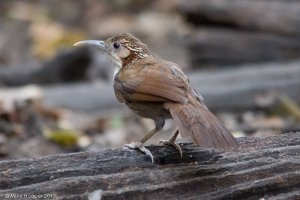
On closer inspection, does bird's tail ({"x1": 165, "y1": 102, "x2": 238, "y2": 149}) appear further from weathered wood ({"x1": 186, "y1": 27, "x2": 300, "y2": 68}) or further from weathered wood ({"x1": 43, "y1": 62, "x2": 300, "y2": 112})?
weathered wood ({"x1": 186, "y1": 27, "x2": 300, "y2": 68})

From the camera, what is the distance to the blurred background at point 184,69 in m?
8.19

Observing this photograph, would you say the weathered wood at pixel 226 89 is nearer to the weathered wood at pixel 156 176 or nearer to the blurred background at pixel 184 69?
the blurred background at pixel 184 69

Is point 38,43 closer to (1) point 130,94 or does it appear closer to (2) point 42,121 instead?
(2) point 42,121

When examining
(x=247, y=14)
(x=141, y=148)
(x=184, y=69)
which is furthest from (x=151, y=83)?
(x=184, y=69)

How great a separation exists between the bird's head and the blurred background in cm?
185

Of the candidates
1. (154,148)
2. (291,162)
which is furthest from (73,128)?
(291,162)

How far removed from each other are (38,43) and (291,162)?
10.4 metres

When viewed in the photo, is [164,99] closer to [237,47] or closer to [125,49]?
[125,49]

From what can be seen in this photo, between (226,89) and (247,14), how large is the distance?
6.16 feet

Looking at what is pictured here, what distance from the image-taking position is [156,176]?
13.7 ft

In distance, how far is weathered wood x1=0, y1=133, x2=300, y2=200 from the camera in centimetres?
402

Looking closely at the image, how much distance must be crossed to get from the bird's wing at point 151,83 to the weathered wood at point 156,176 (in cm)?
45

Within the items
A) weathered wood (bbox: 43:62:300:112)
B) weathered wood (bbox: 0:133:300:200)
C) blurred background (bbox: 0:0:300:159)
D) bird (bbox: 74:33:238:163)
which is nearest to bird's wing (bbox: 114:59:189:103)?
bird (bbox: 74:33:238:163)

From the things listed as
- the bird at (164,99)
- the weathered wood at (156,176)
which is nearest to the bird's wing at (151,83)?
the bird at (164,99)
